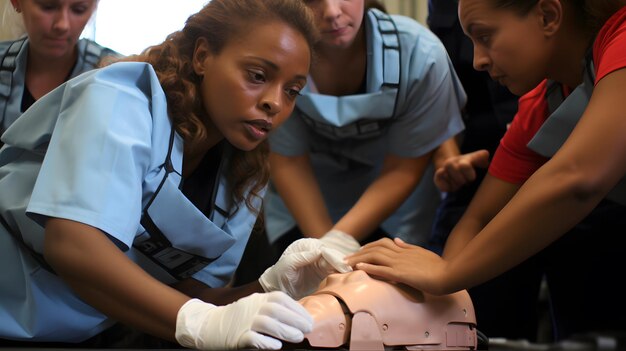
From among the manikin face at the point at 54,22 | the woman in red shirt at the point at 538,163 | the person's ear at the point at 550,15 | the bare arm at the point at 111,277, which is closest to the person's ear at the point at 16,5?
the manikin face at the point at 54,22

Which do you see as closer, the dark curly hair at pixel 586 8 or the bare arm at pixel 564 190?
the bare arm at pixel 564 190

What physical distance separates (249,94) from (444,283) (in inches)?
16.1

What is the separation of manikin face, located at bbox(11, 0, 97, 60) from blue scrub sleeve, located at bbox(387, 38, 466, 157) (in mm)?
661

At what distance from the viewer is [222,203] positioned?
125 centimetres

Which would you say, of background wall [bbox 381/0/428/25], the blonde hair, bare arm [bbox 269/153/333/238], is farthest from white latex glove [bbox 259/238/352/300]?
background wall [bbox 381/0/428/25]

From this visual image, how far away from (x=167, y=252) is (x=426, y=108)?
66 cm

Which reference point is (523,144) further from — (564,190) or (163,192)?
(163,192)

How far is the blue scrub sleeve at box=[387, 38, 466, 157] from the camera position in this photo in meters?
1.55

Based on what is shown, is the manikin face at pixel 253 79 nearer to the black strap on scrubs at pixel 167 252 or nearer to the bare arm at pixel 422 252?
the black strap on scrubs at pixel 167 252

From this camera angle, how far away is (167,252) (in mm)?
1174

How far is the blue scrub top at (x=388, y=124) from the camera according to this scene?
1.54m

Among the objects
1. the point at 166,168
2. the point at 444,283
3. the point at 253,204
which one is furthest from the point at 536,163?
the point at 166,168

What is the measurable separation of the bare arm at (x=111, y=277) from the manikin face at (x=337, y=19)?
70 centimetres

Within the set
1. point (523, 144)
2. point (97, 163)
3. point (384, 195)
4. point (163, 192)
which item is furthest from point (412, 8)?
point (97, 163)
